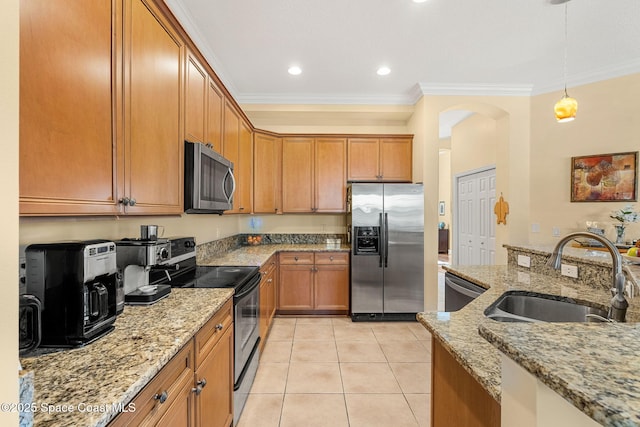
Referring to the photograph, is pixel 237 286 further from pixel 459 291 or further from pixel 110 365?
pixel 459 291

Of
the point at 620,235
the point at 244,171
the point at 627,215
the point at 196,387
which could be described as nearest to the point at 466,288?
the point at 196,387

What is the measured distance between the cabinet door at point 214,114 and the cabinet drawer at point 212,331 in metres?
1.34

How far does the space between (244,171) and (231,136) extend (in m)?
0.55

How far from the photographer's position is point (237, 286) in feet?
6.13

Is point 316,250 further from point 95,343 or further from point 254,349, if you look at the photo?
point 95,343

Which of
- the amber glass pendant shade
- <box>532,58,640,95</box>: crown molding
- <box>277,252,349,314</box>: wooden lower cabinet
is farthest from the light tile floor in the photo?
<box>532,58,640,95</box>: crown molding

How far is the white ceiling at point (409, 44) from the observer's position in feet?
7.66

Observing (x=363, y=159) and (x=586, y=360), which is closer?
(x=586, y=360)

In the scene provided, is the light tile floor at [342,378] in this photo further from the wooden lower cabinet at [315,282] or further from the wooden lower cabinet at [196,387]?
the wooden lower cabinet at [196,387]

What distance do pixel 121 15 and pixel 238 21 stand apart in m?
1.49

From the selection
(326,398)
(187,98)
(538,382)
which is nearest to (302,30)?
(187,98)

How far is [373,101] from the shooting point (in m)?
3.98

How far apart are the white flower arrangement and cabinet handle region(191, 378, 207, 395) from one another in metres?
4.53

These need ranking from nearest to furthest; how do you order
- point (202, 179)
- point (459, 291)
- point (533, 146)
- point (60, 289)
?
point (60, 289), point (202, 179), point (459, 291), point (533, 146)
